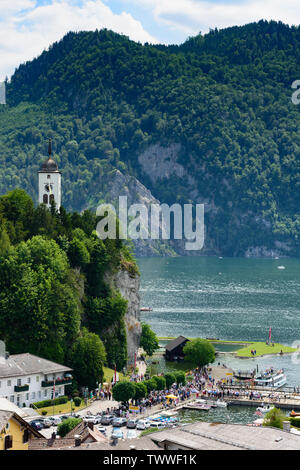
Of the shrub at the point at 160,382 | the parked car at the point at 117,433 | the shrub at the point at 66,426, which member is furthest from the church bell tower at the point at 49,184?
the shrub at the point at 66,426

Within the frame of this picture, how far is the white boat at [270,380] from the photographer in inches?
3831

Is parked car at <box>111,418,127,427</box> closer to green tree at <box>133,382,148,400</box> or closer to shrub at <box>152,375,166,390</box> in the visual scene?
green tree at <box>133,382,148,400</box>

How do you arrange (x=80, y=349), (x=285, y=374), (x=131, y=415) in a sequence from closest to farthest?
(x=131, y=415), (x=80, y=349), (x=285, y=374)

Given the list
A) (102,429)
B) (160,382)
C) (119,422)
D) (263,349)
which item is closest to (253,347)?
(263,349)

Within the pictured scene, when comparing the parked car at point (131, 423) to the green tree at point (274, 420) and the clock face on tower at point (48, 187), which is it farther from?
the clock face on tower at point (48, 187)

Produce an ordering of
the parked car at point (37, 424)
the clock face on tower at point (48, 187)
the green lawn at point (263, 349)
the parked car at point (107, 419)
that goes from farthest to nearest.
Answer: the green lawn at point (263, 349) → the clock face on tower at point (48, 187) → the parked car at point (107, 419) → the parked car at point (37, 424)

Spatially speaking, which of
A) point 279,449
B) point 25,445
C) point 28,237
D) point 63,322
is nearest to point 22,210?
point 28,237

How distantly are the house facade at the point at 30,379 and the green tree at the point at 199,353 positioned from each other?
29041mm

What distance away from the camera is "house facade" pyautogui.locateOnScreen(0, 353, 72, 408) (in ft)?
244
